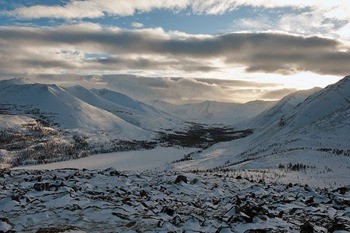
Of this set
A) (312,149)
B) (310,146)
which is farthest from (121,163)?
(312,149)

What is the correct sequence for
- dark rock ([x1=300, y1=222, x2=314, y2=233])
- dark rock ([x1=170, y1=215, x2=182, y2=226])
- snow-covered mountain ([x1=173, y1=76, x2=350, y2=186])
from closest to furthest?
1. dark rock ([x1=300, y1=222, x2=314, y2=233])
2. dark rock ([x1=170, y1=215, x2=182, y2=226])
3. snow-covered mountain ([x1=173, y1=76, x2=350, y2=186])

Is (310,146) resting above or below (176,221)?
below

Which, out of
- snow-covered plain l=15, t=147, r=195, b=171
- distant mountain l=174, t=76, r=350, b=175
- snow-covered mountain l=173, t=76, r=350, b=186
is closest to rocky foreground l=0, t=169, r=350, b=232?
snow-covered mountain l=173, t=76, r=350, b=186

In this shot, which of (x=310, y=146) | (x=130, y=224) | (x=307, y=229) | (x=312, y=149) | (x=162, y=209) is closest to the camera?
(x=307, y=229)

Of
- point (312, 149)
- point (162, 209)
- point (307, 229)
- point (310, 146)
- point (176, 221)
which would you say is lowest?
point (310, 146)

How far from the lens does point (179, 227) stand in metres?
11.7

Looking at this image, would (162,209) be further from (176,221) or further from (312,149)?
(312,149)

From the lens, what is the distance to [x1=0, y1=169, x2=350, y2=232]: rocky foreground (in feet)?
38.4

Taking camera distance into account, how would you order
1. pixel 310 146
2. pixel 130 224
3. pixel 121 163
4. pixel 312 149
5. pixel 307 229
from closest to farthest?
1. pixel 307 229
2. pixel 130 224
3. pixel 312 149
4. pixel 310 146
5. pixel 121 163

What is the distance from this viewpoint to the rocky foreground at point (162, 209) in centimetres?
1171

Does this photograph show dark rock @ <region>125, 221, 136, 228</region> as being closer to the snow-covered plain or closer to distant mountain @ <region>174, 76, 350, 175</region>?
distant mountain @ <region>174, 76, 350, 175</region>

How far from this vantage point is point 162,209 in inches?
564

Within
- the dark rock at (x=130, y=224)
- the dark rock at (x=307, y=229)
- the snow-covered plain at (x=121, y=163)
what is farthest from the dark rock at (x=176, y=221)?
the snow-covered plain at (x=121, y=163)

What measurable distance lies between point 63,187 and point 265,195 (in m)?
10.8
